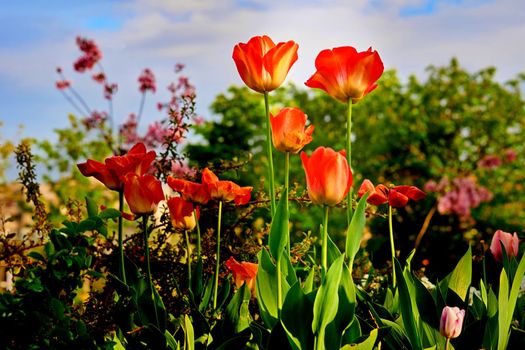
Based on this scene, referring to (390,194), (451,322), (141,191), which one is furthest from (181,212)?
(451,322)

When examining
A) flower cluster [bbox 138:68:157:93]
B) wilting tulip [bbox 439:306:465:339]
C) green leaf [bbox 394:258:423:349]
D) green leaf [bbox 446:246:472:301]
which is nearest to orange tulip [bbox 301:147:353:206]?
green leaf [bbox 394:258:423:349]

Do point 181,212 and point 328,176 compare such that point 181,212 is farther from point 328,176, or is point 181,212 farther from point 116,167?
point 328,176

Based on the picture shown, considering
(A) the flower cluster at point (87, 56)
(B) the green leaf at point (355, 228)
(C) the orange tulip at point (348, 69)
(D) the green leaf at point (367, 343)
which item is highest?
(A) the flower cluster at point (87, 56)

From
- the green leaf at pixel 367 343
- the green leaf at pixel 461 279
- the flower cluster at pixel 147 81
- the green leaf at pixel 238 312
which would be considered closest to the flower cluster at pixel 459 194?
the flower cluster at pixel 147 81

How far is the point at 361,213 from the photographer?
1851mm

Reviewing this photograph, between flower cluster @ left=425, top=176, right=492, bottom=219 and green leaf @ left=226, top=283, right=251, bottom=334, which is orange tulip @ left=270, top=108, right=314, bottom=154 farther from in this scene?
flower cluster @ left=425, top=176, right=492, bottom=219

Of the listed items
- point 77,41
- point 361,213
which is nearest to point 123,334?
point 361,213

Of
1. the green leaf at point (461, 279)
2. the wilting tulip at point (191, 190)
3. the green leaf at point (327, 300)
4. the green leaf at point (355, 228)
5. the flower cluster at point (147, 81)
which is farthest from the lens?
the flower cluster at point (147, 81)

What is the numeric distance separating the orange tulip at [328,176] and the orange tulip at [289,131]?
12cm

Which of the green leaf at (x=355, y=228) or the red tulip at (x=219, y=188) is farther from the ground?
the red tulip at (x=219, y=188)

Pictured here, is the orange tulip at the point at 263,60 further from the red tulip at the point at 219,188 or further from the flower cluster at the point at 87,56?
the flower cluster at the point at 87,56

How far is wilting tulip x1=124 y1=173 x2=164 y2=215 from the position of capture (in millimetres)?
1867

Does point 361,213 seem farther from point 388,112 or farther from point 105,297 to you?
point 388,112

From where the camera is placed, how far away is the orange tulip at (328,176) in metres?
1.72
